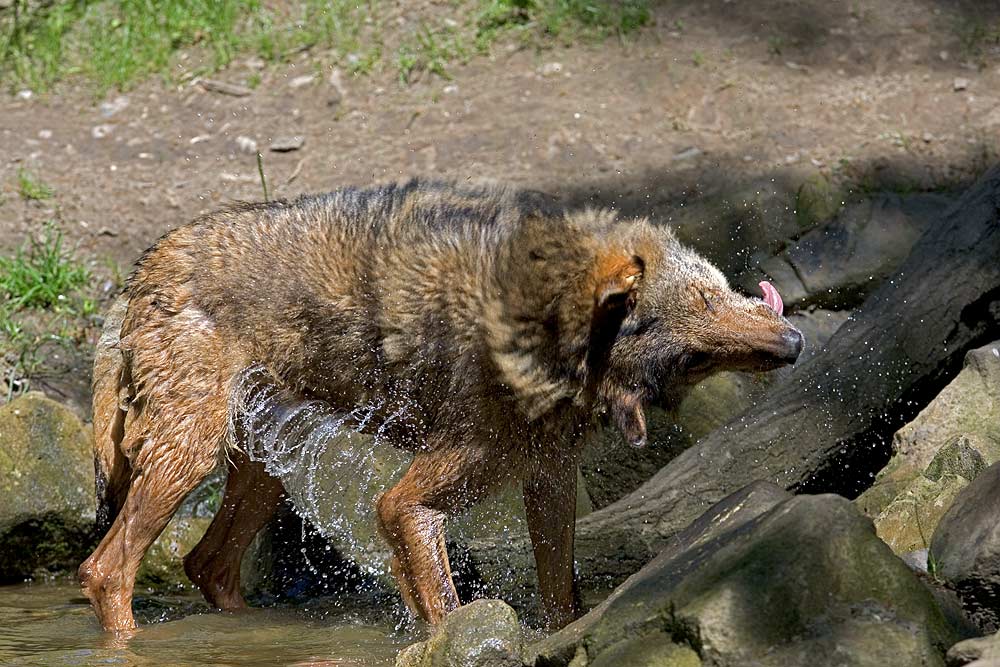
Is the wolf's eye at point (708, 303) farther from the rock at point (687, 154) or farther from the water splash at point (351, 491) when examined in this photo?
the rock at point (687, 154)

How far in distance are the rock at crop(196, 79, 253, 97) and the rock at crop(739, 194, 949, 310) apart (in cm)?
468

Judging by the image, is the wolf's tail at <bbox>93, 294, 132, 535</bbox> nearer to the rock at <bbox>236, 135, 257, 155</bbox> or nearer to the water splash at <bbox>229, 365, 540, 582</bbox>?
the water splash at <bbox>229, 365, 540, 582</bbox>

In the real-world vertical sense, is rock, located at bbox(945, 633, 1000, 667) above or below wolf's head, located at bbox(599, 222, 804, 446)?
above

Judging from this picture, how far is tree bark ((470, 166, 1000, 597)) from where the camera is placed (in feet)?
19.6

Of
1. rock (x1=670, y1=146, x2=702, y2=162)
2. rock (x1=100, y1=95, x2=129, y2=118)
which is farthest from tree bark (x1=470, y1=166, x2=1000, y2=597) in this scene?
rock (x1=100, y1=95, x2=129, y2=118)

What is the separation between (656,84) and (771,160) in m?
1.29

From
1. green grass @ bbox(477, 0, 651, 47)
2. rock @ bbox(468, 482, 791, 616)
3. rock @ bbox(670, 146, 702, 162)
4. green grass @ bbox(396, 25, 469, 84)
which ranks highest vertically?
green grass @ bbox(477, 0, 651, 47)

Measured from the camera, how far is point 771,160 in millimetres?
8914

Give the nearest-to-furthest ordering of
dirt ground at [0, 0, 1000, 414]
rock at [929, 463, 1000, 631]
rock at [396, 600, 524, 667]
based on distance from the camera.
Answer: rock at [929, 463, 1000, 631] < rock at [396, 600, 524, 667] < dirt ground at [0, 0, 1000, 414]

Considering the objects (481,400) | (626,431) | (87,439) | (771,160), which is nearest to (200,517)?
(87,439)

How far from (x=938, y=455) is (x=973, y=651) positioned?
2146 millimetres

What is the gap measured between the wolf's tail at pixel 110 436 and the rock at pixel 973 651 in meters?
4.14

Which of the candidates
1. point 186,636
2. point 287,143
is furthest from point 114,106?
point 186,636

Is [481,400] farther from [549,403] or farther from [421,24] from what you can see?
[421,24]
